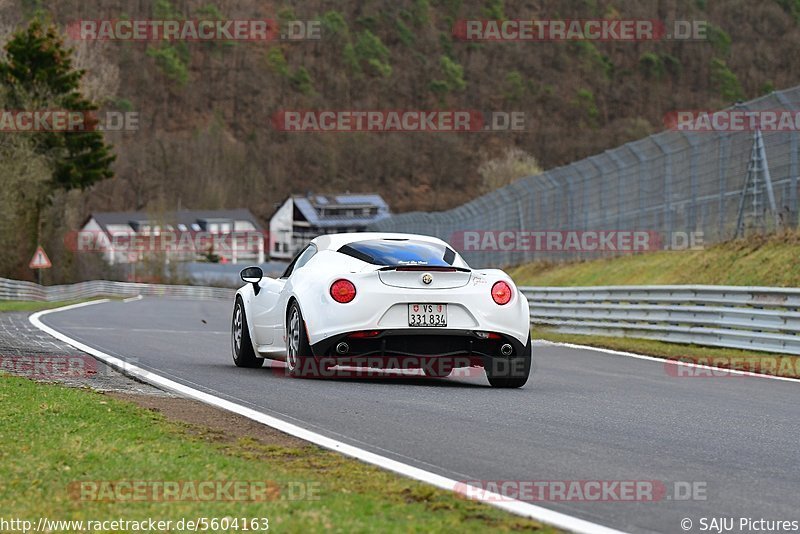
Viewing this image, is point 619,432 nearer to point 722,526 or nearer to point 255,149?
point 722,526

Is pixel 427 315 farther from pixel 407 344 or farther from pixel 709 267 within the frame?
pixel 709 267

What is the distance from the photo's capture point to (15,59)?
195ft

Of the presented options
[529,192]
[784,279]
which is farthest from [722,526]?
[529,192]

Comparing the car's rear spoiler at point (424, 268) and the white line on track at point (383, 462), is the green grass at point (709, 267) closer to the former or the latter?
the car's rear spoiler at point (424, 268)

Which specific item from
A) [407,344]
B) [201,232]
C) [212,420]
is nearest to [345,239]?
[407,344]

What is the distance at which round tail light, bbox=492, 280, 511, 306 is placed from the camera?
431 inches

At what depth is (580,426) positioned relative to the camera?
27.3 feet

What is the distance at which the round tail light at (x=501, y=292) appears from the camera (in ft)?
35.9

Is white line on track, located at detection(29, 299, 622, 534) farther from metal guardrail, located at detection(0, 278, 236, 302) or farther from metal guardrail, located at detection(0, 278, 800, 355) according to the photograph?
metal guardrail, located at detection(0, 278, 236, 302)

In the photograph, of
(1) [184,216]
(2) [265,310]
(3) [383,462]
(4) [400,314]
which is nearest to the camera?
(3) [383,462]

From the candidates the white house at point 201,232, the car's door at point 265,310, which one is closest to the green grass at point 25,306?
the car's door at point 265,310

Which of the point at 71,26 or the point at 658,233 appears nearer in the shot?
the point at 658,233

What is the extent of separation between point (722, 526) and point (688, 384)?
738 cm

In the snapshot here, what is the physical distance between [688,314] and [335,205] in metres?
136
